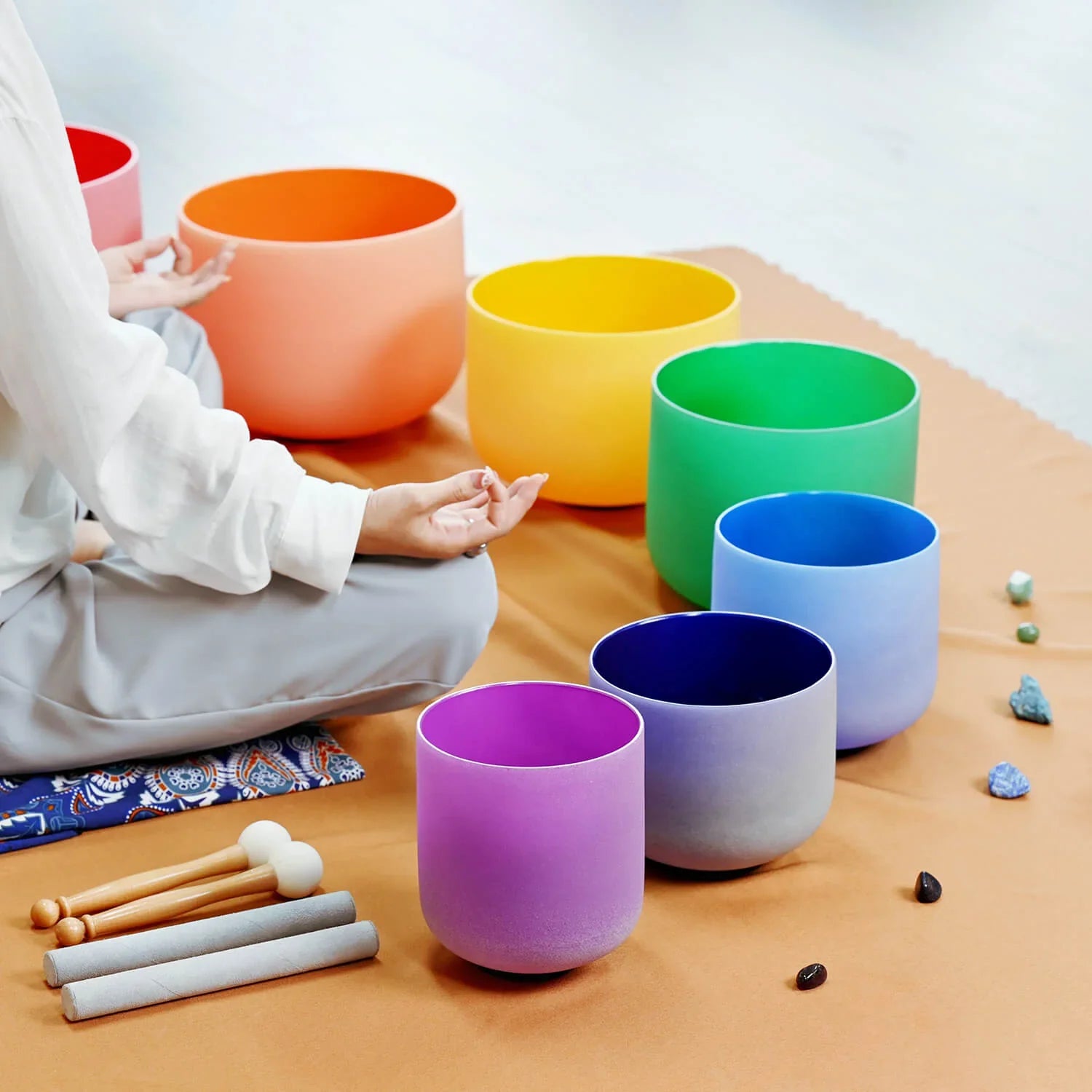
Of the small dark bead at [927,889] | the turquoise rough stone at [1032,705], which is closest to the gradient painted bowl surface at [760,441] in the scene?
the turquoise rough stone at [1032,705]

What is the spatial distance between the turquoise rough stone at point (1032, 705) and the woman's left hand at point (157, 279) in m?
0.97

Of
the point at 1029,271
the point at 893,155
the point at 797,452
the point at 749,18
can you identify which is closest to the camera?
the point at 797,452

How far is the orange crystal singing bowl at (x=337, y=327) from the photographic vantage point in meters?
1.92

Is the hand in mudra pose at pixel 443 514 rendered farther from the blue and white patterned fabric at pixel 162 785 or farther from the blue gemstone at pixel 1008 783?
the blue gemstone at pixel 1008 783

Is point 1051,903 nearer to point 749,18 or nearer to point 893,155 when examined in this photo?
point 893,155

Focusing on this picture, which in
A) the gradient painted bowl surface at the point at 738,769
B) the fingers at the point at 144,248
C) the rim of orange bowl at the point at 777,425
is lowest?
the gradient painted bowl surface at the point at 738,769

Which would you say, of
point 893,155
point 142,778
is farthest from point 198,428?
point 893,155

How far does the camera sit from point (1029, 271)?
302 cm

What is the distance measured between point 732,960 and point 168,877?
16.6 inches

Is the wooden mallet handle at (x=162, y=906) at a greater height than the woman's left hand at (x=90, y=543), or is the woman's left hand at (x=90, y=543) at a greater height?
the woman's left hand at (x=90, y=543)

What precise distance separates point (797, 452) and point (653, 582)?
0.82ft

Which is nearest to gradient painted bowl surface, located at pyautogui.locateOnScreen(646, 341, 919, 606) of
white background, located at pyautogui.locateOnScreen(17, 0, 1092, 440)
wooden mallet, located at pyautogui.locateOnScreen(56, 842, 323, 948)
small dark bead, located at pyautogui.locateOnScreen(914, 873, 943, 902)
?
small dark bead, located at pyautogui.locateOnScreen(914, 873, 943, 902)

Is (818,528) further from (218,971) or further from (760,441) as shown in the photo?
(218,971)

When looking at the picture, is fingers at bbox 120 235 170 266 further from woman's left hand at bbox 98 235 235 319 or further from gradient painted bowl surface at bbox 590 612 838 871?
gradient painted bowl surface at bbox 590 612 838 871
